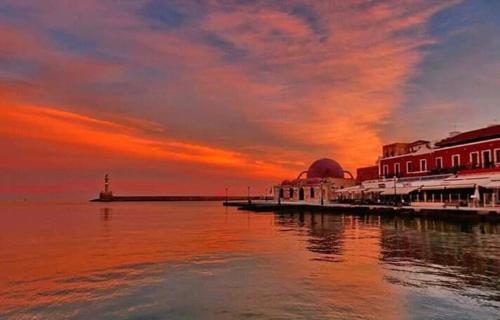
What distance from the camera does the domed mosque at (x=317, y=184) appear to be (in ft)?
333

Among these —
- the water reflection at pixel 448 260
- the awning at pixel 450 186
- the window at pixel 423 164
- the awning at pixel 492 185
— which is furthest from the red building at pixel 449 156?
the water reflection at pixel 448 260

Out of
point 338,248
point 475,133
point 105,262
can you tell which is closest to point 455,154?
point 475,133

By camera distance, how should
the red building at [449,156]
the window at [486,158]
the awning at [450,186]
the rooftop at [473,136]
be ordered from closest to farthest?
the awning at [450,186] → the window at [486,158] → the red building at [449,156] → the rooftop at [473,136]

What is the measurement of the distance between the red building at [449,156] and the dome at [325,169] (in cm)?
3051

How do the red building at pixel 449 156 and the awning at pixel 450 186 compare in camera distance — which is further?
the red building at pixel 449 156

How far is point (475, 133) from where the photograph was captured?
59.3 meters

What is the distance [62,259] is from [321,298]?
1597 centimetres

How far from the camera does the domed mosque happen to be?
102 m

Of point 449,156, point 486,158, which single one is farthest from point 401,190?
point 486,158

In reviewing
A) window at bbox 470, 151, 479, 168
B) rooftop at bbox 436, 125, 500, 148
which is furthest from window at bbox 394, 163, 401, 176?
window at bbox 470, 151, 479, 168

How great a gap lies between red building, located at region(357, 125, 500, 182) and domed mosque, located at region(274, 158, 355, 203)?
25678 mm

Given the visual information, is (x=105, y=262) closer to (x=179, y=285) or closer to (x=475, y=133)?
(x=179, y=285)

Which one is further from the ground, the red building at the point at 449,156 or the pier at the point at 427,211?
the red building at the point at 449,156

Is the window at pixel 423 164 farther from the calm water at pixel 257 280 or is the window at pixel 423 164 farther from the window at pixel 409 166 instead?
the calm water at pixel 257 280
